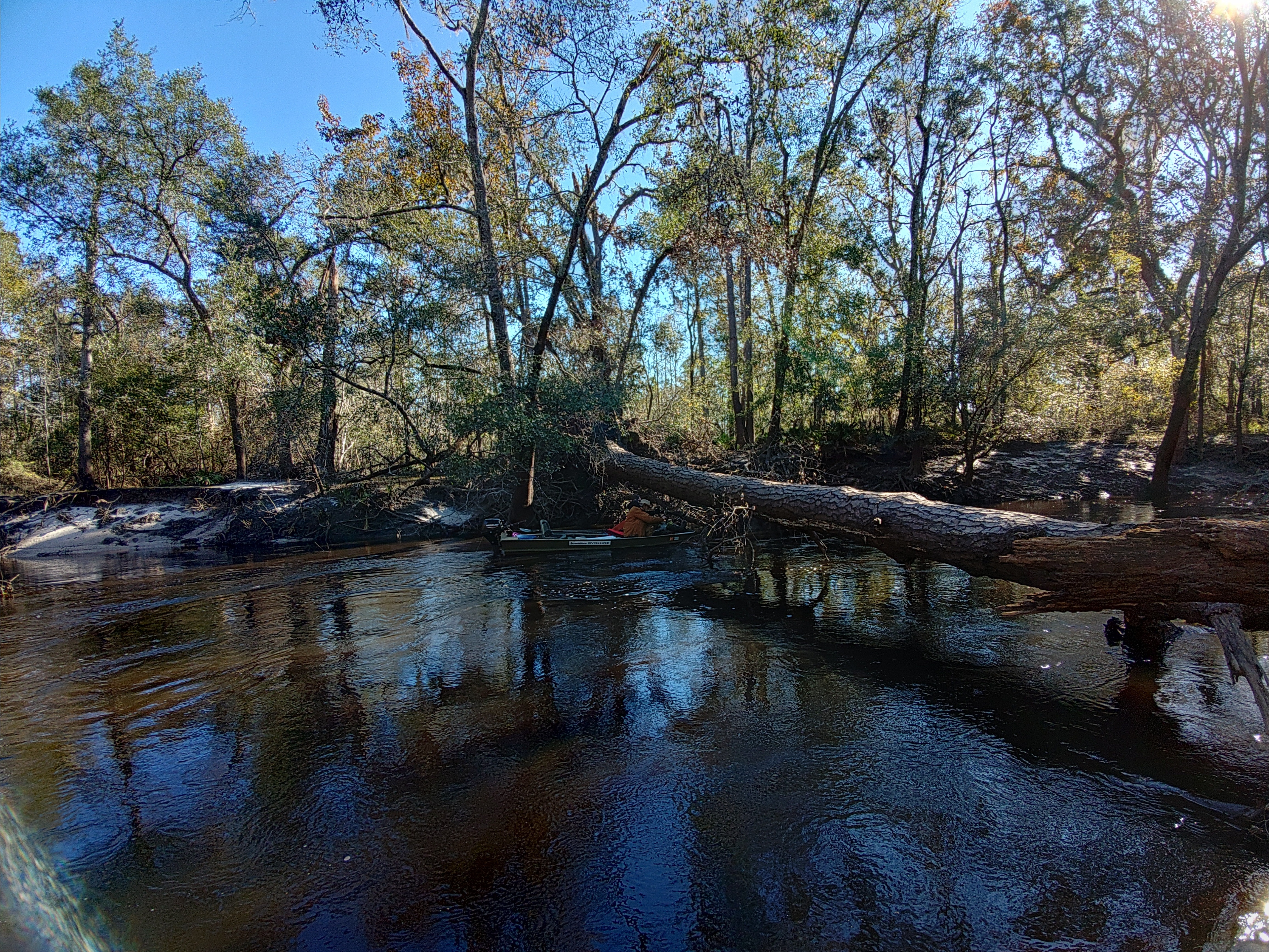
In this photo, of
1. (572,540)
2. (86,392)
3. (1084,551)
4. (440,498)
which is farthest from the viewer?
(86,392)

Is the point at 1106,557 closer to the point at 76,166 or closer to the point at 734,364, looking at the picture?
the point at 734,364

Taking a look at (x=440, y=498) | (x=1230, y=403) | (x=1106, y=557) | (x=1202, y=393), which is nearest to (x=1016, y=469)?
(x=1202, y=393)

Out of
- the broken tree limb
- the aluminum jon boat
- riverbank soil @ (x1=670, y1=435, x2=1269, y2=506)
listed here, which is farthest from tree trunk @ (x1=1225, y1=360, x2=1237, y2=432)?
the broken tree limb

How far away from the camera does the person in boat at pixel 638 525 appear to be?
43.2ft

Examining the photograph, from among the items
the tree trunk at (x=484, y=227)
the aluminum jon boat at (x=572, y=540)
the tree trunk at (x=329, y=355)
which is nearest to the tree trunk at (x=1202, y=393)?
the aluminum jon boat at (x=572, y=540)

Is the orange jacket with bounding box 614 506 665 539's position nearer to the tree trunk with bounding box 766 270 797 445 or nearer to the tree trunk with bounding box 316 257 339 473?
the tree trunk with bounding box 766 270 797 445

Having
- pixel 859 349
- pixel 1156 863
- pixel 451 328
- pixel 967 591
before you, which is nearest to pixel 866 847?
pixel 1156 863

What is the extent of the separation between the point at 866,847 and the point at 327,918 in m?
3.01

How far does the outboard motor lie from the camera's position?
42.8 feet

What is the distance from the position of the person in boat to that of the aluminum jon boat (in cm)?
12

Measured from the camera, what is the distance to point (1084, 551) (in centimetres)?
528

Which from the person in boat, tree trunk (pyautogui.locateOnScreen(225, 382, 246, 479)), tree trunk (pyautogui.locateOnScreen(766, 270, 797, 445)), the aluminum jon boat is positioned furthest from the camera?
tree trunk (pyautogui.locateOnScreen(225, 382, 246, 479))

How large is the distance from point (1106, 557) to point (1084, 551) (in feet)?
0.59

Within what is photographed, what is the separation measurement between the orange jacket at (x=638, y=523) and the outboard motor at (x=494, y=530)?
2559mm
